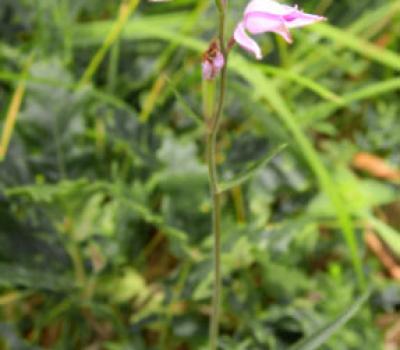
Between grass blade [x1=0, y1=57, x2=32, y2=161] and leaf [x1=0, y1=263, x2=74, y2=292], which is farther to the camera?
grass blade [x1=0, y1=57, x2=32, y2=161]

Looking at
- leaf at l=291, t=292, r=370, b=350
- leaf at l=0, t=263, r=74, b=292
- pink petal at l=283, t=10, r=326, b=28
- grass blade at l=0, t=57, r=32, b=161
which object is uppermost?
grass blade at l=0, t=57, r=32, b=161

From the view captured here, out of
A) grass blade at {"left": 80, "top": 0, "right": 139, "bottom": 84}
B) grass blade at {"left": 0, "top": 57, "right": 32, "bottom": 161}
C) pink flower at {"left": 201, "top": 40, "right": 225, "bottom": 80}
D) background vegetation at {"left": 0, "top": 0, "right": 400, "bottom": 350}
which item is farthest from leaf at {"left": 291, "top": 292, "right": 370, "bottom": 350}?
grass blade at {"left": 80, "top": 0, "right": 139, "bottom": 84}

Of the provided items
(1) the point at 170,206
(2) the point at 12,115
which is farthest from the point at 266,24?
(2) the point at 12,115

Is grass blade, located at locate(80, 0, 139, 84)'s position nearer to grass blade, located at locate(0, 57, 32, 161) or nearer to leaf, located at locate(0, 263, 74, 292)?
grass blade, located at locate(0, 57, 32, 161)

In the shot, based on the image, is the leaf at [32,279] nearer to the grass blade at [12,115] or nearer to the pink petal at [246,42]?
the grass blade at [12,115]

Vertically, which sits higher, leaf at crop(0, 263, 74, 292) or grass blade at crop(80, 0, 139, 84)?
grass blade at crop(80, 0, 139, 84)

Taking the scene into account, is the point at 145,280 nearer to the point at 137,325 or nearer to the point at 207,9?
the point at 137,325
